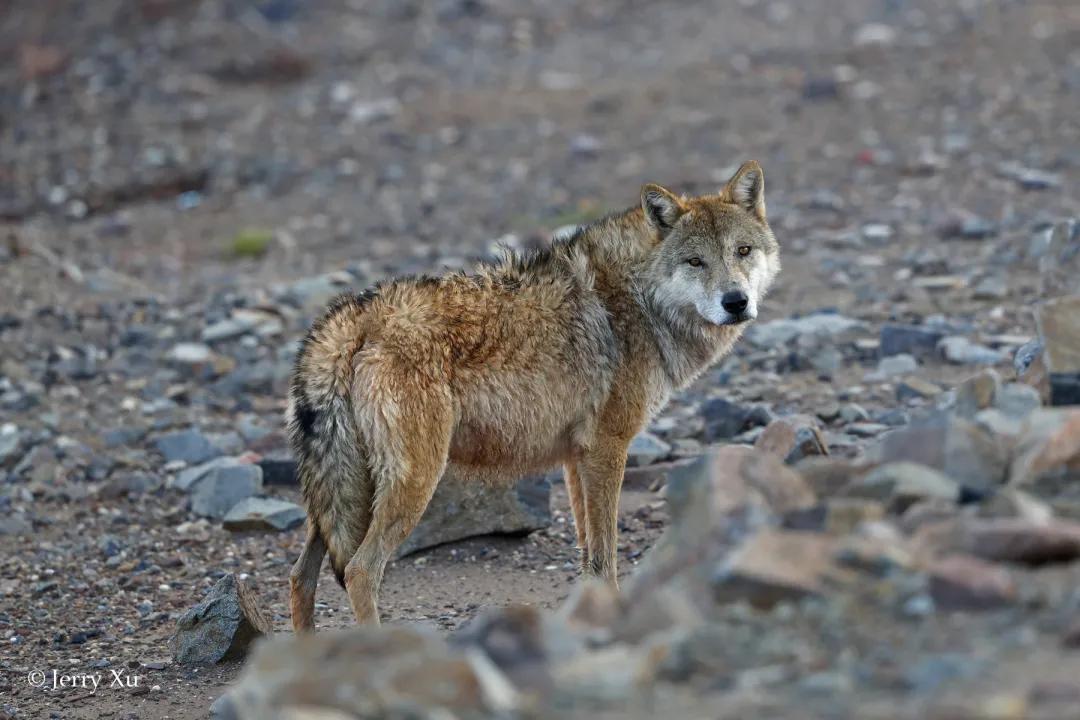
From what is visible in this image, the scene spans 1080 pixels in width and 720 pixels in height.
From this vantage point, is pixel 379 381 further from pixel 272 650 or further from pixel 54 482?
pixel 54 482

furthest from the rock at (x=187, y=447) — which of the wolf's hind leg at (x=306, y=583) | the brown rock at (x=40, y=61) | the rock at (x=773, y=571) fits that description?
the brown rock at (x=40, y=61)

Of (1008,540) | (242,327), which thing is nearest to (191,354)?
(242,327)

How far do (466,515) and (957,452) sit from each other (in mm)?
3351

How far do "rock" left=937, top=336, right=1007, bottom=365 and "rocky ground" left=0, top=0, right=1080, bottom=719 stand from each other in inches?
0.8

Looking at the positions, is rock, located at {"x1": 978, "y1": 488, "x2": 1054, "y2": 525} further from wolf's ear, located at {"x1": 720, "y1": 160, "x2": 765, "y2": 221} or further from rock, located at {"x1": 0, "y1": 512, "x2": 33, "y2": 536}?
rock, located at {"x1": 0, "y1": 512, "x2": 33, "y2": 536}

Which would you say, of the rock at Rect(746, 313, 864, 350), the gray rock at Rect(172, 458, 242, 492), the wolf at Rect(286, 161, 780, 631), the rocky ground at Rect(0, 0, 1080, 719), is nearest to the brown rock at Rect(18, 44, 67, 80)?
the rocky ground at Rect(0, 0, 1080, 719)

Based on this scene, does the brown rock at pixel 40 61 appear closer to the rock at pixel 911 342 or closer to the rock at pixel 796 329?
the rock at pixel 796 329

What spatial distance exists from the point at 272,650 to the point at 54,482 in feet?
18.3

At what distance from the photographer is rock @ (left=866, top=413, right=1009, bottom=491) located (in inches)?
179

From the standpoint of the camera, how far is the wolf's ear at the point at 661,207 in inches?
266

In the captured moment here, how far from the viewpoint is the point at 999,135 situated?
1373 centimetres

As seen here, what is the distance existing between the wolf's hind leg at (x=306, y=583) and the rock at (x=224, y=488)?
7.03 ft

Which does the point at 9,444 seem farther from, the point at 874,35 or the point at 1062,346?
the point at 874,35

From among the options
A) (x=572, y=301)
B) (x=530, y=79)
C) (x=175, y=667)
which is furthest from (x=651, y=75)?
(x=175, y=667)
